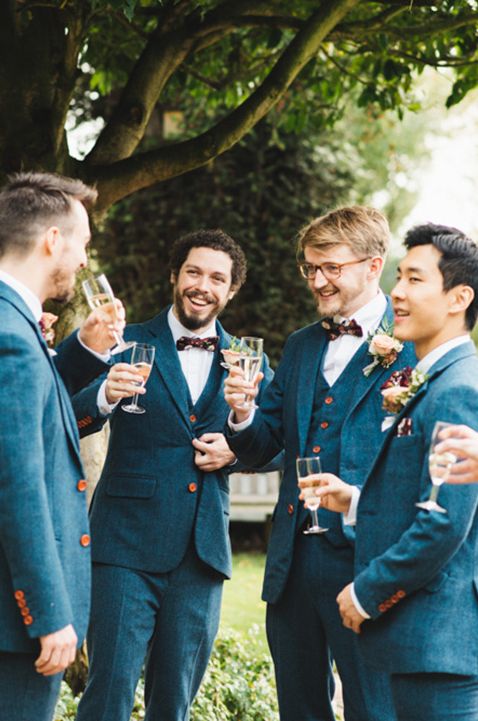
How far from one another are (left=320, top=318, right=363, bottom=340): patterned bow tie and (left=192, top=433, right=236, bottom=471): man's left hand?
2.21 feet

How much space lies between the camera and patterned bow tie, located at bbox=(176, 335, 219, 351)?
445cm

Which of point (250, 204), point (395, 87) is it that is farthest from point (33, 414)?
point (250, 204)

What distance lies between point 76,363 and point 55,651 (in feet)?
3.90

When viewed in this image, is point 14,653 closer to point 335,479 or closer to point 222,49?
point 335,479

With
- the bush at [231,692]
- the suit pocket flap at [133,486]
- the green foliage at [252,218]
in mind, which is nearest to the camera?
the suit pocket flap at [133,486]

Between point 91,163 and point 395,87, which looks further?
point 395,87

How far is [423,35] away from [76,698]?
427cm

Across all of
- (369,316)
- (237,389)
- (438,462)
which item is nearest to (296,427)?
(237,389)

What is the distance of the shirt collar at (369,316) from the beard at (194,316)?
2.08ft

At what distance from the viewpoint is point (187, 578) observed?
4199 mm

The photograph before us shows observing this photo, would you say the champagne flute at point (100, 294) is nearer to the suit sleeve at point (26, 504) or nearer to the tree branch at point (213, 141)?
the suit sleeve at point (26, 504)

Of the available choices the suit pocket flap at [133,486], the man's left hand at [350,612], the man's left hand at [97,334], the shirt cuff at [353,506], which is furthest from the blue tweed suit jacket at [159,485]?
the man's left hand at [350,612]

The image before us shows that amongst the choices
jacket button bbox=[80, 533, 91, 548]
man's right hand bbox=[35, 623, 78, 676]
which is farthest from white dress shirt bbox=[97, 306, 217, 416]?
man's right hand bbox=[35, 623, 78, 676]

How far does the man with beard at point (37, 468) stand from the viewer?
9.13 ft
